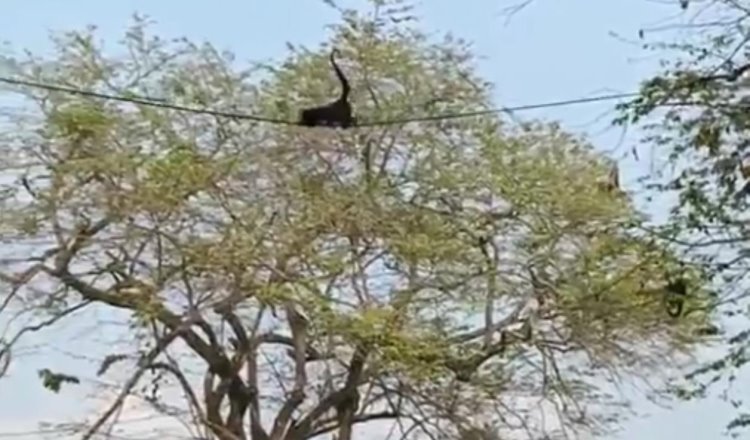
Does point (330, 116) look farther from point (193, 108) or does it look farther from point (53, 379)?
point (53, 379)

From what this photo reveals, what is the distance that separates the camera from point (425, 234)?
5.01 meters

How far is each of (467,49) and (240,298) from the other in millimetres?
1392

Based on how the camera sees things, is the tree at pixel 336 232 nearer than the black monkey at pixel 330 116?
No

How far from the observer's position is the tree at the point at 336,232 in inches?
192

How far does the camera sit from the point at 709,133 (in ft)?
8.77

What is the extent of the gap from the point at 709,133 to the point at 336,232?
247 centimetres

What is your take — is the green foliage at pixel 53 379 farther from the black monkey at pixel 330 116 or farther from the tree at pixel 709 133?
the tree at pixel 709 133

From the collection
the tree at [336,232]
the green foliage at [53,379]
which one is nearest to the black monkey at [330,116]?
the tree at [336,232]

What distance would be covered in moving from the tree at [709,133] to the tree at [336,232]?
178 cm

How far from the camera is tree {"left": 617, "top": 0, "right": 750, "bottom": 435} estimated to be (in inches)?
99.0

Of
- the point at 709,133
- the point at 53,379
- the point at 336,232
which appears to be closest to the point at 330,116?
the point at 336,232

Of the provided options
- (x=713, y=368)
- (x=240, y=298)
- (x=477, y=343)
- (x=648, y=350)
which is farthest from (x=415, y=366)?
(x=713, y=368)

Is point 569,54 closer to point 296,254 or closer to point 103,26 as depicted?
point 296,254

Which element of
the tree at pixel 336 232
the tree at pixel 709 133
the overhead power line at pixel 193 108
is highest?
the overhead power line at pixel 193 108
